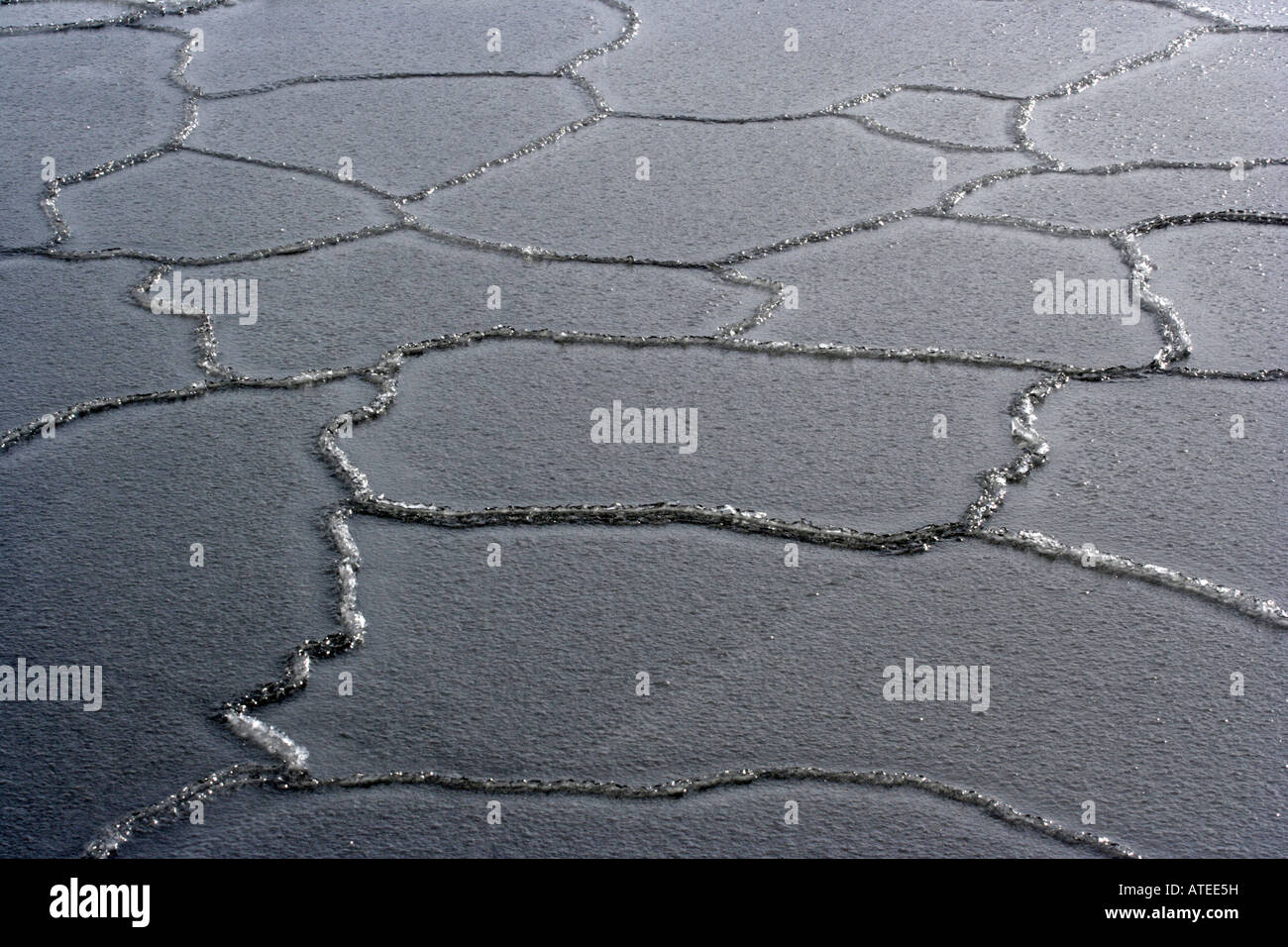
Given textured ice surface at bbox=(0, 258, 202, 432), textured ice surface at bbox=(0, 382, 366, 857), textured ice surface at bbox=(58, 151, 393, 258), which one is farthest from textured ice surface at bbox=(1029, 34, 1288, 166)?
textured ice surface at bbox=(0, 258, 202, 432)

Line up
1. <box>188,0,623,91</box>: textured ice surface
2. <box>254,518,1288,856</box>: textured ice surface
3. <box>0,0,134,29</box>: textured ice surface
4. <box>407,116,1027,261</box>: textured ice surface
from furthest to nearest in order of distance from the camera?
<box>0,0,134,29</box>: textured ice surface, <box>188,0,623,91</box>: textured ice surface, <box>407,116,1027,261</box>: textured ice surface, <box>254,518,1288,856</box>: textured ice surface

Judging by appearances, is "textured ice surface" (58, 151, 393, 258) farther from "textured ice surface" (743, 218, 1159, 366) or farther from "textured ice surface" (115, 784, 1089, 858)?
"textured ice surface" (115, 784, 1089, 858)

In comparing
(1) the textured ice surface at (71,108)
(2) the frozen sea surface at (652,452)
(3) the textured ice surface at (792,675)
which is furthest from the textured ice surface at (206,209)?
(3) the textured ice surface at (792,675)

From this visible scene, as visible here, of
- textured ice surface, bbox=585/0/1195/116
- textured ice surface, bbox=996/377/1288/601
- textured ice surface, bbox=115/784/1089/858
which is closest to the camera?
textured ice surface, bbox=115/784/1089/858

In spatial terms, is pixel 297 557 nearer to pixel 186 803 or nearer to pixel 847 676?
pixel 186 803

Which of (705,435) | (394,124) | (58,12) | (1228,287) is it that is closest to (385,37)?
Result: (394,124)

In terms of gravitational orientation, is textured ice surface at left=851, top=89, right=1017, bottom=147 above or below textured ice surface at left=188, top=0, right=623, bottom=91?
below
